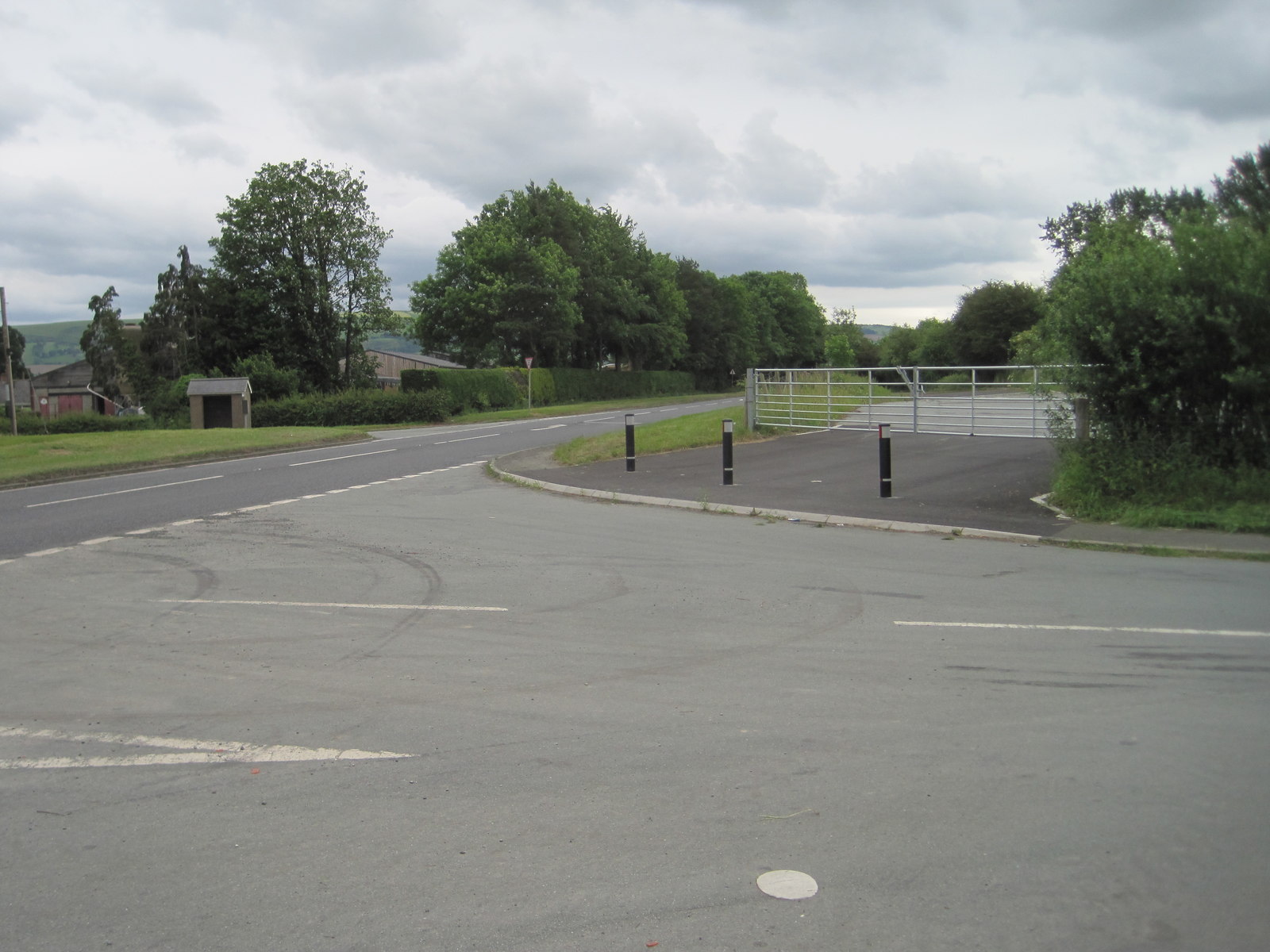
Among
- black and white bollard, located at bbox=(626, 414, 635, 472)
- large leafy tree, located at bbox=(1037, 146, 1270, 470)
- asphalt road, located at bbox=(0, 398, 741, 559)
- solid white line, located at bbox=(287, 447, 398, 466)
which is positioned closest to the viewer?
large leafy tree, located at bbox=(1037, 146, 1270, 470)

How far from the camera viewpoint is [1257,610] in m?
7.95

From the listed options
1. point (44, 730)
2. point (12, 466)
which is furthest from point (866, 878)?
point (12, 466)

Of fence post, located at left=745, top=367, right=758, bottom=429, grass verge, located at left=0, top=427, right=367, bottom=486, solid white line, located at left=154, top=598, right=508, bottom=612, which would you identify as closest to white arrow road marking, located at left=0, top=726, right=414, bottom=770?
solid white line, located at left=154, top=598, right=508, bottom=612

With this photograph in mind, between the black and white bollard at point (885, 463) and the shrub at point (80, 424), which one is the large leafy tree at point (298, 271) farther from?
the black and white bollard at point (885, 463)

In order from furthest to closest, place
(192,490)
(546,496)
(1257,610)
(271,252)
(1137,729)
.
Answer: (271,252)
(192,490)
(546,496)
(1257,610)
(1137,729)

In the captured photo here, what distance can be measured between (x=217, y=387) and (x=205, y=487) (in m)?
30.1

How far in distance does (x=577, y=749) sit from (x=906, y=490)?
452 inches

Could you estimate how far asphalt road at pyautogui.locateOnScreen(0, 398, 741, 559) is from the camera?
13.6 metres

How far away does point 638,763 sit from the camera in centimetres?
482

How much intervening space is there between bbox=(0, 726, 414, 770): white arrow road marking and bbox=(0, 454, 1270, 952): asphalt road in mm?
26

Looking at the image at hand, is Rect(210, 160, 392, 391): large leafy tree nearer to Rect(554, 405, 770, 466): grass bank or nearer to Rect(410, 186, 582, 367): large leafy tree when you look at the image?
Rect(410, 186, 582, 367): large leafy tree

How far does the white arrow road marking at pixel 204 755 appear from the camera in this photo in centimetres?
493

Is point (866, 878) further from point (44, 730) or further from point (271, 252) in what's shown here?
point (271, 252)

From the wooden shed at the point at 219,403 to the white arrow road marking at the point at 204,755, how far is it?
142 ft
